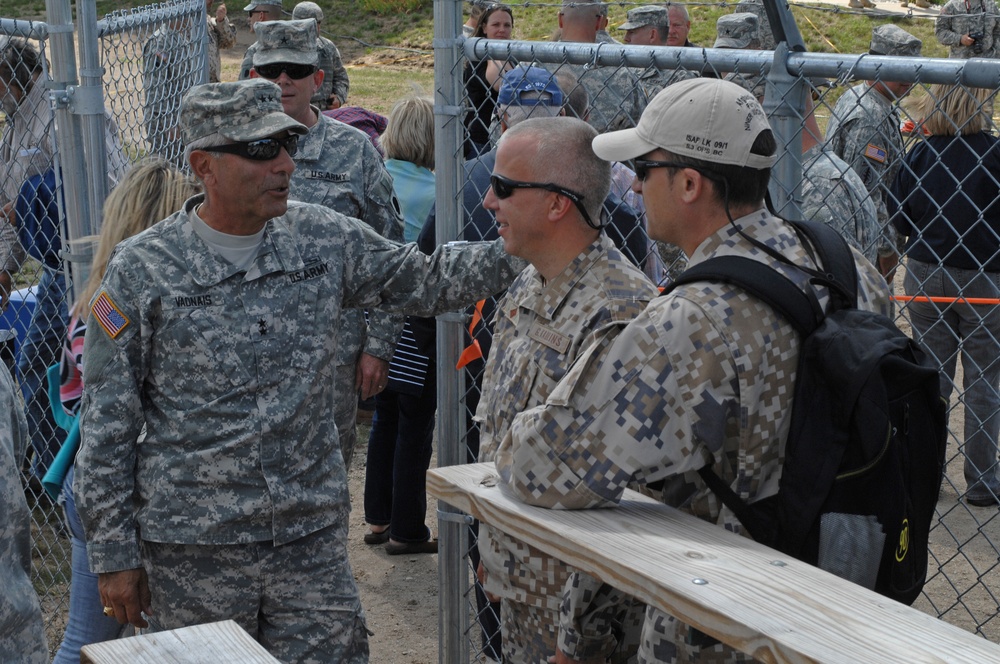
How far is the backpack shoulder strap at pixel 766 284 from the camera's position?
196 cm

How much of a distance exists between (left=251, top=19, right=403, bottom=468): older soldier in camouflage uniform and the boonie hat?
41.6 inches

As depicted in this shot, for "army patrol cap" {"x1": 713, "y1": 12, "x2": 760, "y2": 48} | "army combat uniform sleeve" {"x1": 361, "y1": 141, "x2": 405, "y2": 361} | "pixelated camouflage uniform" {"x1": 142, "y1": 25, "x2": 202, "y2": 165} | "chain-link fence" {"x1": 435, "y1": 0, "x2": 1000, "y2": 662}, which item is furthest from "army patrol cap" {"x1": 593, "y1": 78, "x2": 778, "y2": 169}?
"army patrol cap" {"x1": 713, "y1": 12, "x2": 760, "y2": 48}

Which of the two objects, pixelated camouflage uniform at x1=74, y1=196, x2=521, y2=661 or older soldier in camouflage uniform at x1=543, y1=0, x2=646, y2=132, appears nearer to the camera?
pixelated camouflage uniform at x1=74, y1=196, x2=521, y2=661

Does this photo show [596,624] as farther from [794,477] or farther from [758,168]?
[758,168]

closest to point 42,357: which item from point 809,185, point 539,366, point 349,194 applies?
point 349,194

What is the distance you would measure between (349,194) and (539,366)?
1.91 metres

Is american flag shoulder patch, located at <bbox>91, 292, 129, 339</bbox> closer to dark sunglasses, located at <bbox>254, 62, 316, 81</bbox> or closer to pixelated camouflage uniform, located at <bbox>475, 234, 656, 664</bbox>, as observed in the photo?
pixelated camouflage uniform, located at <bbox>475, 234, 656, 664</bbox>

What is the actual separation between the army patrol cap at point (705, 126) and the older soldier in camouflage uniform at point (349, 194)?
2165 mm

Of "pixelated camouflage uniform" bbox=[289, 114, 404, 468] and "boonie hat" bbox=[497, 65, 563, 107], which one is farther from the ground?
"boonie hat" bbox=[497, 65, 563, 107]

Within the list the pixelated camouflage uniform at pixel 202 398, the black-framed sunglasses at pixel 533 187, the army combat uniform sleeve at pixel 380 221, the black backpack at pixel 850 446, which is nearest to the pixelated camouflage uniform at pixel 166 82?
the army combat uniform sleeve at pixel 380 221

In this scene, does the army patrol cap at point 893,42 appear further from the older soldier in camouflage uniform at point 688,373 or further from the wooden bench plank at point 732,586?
the wooden bench plank at point 732,586

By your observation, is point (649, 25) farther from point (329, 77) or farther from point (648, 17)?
point (329, 77)

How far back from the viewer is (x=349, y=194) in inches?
170

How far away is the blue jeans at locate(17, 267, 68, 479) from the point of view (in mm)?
5242
